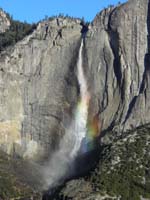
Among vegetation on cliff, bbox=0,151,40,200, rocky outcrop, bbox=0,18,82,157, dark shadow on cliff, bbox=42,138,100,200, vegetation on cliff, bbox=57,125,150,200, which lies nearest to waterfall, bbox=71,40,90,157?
rocky outcrop, bbox=0,18,82,157

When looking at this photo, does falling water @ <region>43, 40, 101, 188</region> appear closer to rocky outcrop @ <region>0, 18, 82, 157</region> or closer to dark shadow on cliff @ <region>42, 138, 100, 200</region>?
rocky outcrop @ <region>0, 18, 82, 157</region>

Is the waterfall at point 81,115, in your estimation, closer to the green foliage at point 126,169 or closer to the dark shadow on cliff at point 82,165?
the dark shadow on cliff at point 82,165

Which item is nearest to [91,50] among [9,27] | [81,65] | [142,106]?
[81,65]

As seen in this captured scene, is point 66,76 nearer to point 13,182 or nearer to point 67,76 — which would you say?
point 67,76

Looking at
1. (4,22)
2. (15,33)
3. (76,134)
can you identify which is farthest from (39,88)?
(4,22)

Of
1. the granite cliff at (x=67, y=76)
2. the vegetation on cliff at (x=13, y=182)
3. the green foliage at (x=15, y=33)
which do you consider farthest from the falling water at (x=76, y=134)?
the green foliage at (x=15, y=33)

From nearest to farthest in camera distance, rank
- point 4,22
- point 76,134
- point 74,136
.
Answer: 1. point 74,136
2. point 76,134
3. point 4,22

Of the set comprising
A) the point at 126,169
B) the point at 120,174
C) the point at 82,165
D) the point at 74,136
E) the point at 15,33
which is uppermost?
the point at 15,33

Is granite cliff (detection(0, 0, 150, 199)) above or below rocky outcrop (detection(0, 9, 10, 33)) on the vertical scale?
below
